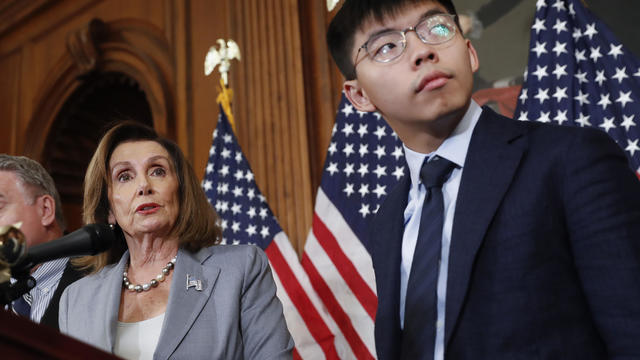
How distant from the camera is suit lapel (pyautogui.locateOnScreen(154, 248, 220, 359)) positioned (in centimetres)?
162

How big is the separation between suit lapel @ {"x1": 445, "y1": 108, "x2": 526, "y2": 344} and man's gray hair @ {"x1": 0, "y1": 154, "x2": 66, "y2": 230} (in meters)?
1.96

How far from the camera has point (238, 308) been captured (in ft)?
5.72

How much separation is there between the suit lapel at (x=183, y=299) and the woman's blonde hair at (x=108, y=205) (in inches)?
3.6

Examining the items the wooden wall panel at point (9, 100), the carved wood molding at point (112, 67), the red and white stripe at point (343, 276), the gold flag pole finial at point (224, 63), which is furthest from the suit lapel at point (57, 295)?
the wooden wall panel at point (9, 100)

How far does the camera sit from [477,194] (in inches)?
44.3

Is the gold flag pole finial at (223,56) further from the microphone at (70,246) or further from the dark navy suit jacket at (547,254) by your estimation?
the dark navy suit jacket at (547,254)

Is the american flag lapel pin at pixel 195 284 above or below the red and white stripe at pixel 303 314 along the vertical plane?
above

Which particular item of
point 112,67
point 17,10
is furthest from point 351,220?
point 17,10

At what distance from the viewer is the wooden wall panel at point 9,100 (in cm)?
600

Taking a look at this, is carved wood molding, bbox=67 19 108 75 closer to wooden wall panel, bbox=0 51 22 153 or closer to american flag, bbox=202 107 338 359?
wooden wall panel, bbox=0 51 22 153

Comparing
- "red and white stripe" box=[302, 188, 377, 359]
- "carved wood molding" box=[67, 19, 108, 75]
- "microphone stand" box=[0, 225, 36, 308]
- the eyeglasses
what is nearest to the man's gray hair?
"red and white stripe" box=[302, 188, 377, 359]

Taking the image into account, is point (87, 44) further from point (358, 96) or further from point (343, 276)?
point (358, 96)

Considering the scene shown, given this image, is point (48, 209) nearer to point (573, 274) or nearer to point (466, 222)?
point (466, 222)

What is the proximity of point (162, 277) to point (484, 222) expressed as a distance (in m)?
1.16
